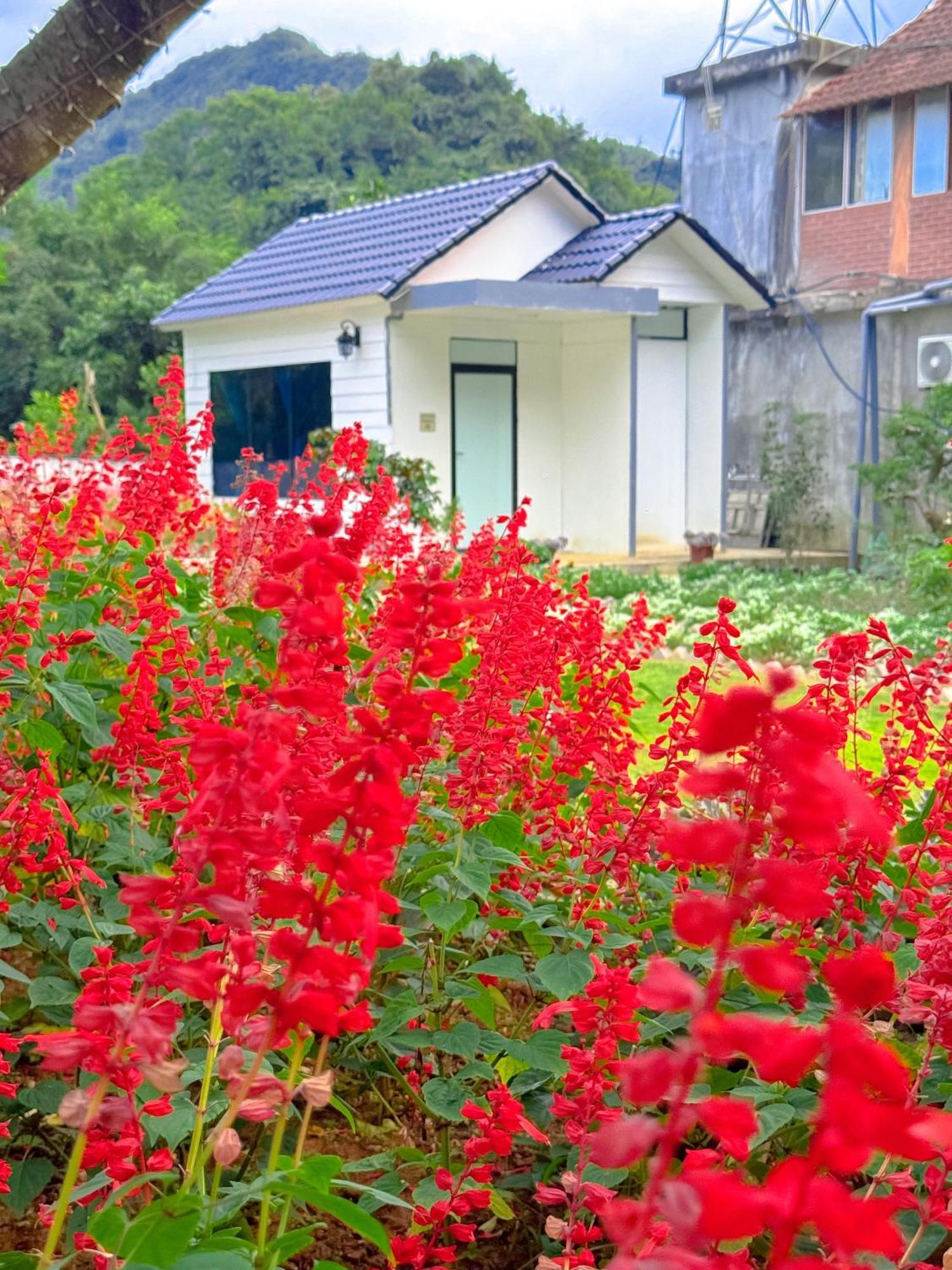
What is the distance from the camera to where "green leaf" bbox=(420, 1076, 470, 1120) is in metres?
1.94

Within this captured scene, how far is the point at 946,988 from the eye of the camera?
164 centimetres

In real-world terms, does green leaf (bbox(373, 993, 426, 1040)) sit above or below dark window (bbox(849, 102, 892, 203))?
below

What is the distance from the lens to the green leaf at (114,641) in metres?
2.73

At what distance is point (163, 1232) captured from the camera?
1048 mm

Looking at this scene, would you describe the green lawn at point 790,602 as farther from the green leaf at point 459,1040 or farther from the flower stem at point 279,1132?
the flower stem at point 279,1132

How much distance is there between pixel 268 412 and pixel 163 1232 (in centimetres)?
1663

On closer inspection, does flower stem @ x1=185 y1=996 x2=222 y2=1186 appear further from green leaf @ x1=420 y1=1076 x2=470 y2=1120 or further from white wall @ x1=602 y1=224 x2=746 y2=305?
white wall @ x1=602 y1=224 x2=746 y2=305

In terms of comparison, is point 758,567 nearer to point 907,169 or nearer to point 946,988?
point 907,169

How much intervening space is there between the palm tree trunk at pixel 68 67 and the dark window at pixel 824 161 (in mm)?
18431

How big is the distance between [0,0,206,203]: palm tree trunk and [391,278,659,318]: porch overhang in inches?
427

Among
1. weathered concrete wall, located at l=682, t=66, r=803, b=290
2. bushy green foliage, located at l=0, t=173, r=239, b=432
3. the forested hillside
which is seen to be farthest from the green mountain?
weathered concrete wall, located at l=682, t=66, r=803, b=290

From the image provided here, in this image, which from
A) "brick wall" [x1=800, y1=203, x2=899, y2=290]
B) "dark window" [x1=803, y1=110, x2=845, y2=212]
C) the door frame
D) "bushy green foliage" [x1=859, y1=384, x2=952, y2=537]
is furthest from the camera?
"dark window" [x1=803, y1=110, x2=845, y2=212]

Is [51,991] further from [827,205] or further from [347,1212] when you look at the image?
[827,205]

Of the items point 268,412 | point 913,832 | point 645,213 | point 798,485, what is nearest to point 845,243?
point 798,485
